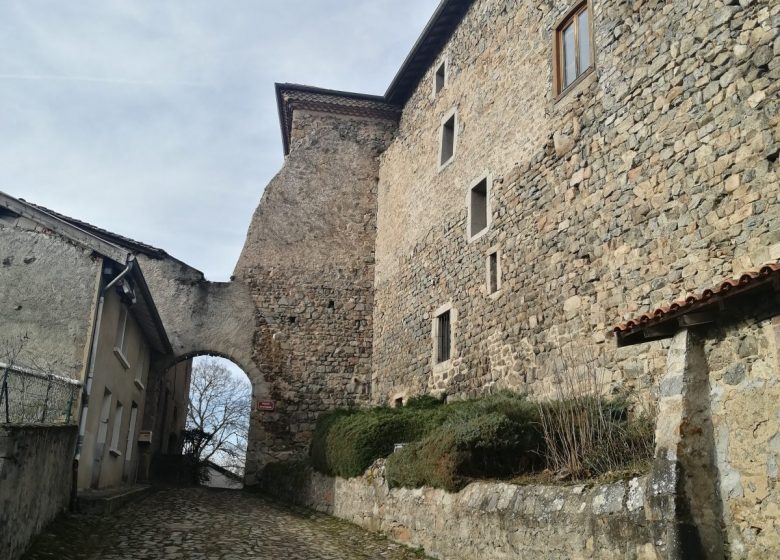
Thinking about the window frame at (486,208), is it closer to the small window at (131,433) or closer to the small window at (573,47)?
the small window at (573,47)

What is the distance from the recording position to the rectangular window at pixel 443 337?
1318cm

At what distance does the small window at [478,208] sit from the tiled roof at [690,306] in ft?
24.2

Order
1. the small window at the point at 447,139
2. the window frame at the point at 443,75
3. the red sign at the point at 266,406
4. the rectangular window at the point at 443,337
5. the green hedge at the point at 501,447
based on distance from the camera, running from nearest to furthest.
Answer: the green hedge at the point at 501,447
the rectangular window at the point at 443,337
the small window at the point at 447,139
the window frame at the point at 443,75
the red sign at the point at 266,406

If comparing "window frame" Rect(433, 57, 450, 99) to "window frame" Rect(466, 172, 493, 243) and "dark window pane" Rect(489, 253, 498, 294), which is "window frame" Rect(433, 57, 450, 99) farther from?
"dark window pane" Rect(489, 253, 498, 294)

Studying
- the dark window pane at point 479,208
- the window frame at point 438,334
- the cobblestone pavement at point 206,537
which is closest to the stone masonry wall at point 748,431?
the cobblestone pavement at point 206,537

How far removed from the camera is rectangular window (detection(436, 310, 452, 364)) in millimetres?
13183

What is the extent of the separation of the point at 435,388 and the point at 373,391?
3808 mm

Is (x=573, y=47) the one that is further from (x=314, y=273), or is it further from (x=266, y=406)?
(x=266, y=406)

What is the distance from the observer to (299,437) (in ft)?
53.9

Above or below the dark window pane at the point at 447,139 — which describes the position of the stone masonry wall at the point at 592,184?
below

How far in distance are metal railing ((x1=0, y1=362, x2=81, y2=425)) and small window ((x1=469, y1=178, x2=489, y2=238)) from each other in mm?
7252

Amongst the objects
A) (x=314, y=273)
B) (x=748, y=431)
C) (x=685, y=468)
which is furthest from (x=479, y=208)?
(x=748, y=431)

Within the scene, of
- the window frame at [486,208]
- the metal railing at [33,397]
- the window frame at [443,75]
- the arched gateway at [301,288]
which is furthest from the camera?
the arched gateway at [301,288]

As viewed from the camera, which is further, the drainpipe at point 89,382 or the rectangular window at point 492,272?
the rectangular window at point 492,272
